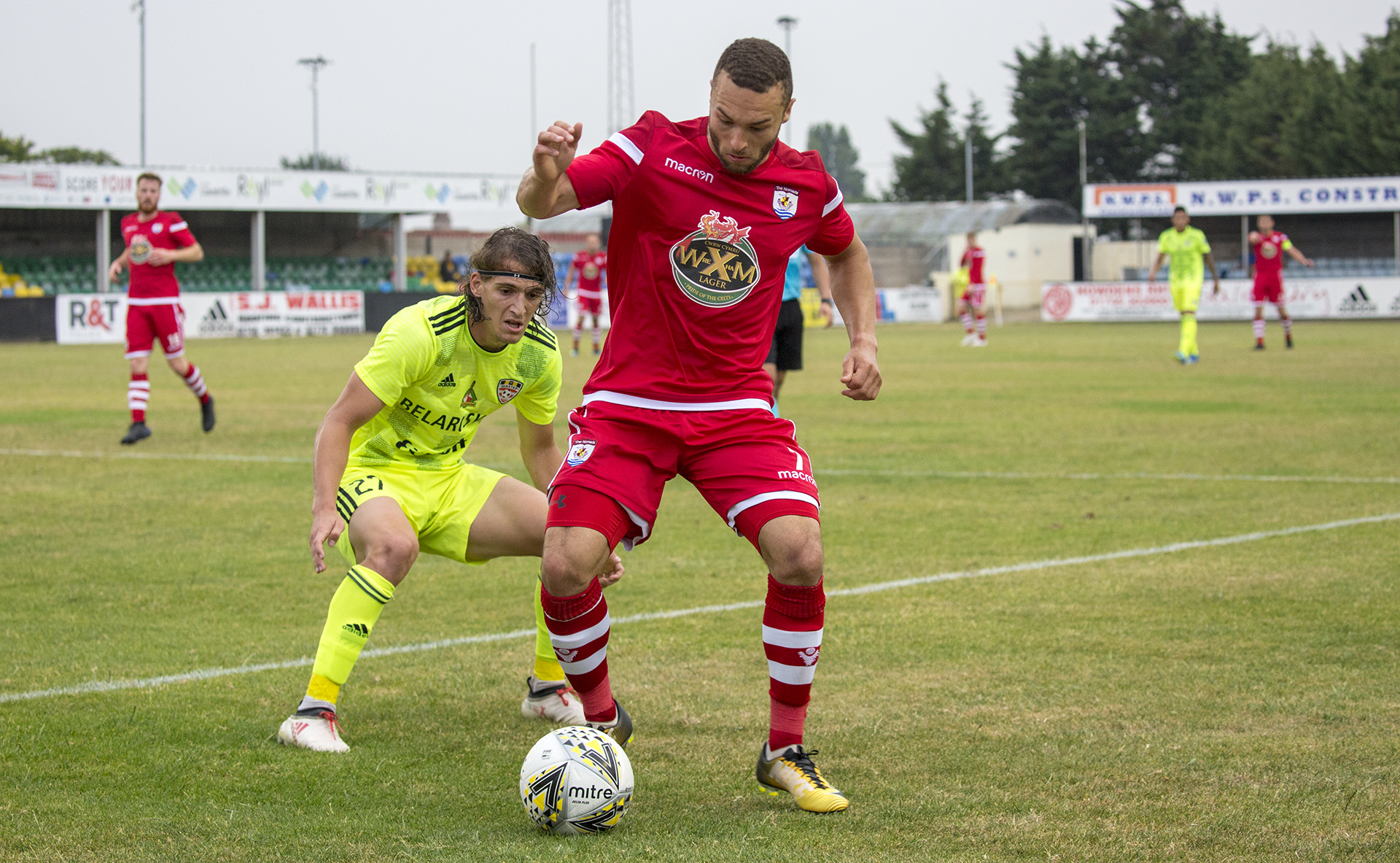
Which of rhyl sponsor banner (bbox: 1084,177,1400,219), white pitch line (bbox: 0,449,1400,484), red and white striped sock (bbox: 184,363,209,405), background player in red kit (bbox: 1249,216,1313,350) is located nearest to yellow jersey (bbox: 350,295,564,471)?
white pitch line (bbox: 0,449,1400,484)

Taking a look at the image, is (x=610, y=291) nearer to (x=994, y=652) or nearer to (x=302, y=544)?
(x=994, y=652)

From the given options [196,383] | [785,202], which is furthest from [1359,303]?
[785,202]

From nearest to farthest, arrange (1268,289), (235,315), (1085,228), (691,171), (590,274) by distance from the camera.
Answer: (691,171) → (1268,289) → (590,274) → (235,315) → (1085,228)

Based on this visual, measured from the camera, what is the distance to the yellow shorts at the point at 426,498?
4797 mm

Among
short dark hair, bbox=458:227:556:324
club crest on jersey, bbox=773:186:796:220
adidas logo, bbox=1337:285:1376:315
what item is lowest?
short dark hair, bbox=458:227:556:324

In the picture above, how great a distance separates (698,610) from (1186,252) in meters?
17.6

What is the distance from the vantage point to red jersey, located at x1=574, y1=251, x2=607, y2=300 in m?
27.1

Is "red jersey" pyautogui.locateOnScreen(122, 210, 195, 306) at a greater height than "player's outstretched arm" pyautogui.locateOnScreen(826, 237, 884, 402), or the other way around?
"red jersey" pyautogui.locateOnScreen(122, 210, 195, 306)

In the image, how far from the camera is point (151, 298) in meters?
13.2

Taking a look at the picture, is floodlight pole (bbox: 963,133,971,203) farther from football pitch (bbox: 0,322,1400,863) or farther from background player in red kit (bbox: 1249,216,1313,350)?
football pitch (bbox: 0,322,1400,863)

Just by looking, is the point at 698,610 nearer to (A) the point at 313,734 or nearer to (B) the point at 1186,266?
(A) the point at 313,734

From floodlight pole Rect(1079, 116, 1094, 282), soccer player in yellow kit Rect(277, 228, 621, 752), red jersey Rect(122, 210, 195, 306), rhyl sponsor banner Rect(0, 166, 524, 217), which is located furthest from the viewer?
floodlight pole Rect(1079, 116, 1094, 282)

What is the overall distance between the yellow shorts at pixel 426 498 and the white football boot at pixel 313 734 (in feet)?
2.19

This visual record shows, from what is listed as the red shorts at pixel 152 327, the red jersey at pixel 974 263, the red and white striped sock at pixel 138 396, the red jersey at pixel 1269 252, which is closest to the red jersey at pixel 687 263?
the red and white striped sock at pixel 138 396
